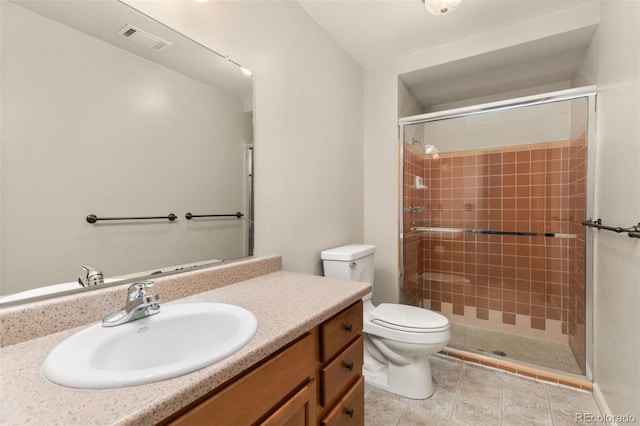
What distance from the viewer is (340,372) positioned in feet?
3.38

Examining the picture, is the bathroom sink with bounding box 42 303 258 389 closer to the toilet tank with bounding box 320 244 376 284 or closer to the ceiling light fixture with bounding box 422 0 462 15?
the toilet tank with bounding box 320 244 376 284

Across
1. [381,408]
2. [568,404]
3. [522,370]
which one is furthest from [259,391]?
[522,370]

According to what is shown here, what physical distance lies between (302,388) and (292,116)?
53.0 inches

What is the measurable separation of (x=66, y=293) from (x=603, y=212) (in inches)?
95.3

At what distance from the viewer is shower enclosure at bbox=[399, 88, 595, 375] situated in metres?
2.08

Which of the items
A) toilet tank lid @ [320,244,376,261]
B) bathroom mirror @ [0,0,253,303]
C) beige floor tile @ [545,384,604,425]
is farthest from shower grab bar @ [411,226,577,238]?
bathroom mirror @ [0,0,253,303]

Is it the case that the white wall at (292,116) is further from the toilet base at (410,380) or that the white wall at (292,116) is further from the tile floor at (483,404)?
the tile floor at (483,404)

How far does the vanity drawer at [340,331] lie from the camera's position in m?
0.94

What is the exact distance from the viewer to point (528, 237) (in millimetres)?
2396

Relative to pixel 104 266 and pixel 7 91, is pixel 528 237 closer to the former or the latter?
pixel 104 266

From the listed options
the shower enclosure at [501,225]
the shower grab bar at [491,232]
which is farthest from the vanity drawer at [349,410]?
the shower grab bar at [491,232]

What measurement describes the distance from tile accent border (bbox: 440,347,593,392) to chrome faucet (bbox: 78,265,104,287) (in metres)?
2.26

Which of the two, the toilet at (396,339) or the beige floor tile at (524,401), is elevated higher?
the toilet at (396,339)

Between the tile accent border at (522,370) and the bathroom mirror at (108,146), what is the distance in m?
1.86
